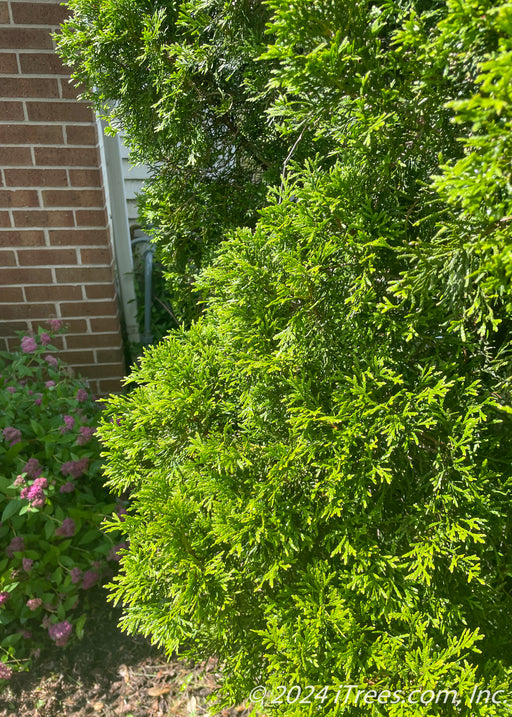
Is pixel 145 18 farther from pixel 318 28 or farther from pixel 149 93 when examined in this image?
pixel 318 28

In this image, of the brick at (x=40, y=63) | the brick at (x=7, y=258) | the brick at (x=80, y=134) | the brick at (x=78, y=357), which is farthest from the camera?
the brick at (x=78, y=357)

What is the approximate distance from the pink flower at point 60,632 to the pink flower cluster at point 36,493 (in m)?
0.58

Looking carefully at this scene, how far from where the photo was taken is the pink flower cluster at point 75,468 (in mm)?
2627

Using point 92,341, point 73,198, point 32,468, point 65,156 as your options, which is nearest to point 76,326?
point 92,341

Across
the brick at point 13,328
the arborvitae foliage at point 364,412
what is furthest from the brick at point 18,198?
the arborvitae foliage at point 364,412

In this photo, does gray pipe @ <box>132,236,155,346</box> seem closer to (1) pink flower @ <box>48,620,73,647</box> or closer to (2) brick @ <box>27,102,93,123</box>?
(2) brick @ <box>27,102,93,123</box>

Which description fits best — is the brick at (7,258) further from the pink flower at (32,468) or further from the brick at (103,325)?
the pink flower at (32,468)

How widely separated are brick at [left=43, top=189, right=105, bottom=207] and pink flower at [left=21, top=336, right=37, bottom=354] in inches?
33.7

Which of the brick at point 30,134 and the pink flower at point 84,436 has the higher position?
the brick at point 30,134

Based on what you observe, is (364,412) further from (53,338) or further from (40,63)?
(40,63)

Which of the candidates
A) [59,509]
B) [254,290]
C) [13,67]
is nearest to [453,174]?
[254,290]

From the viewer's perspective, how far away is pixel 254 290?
1551 mm

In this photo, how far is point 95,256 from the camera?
330 cm

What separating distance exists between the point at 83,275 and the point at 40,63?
1202 millimetres
